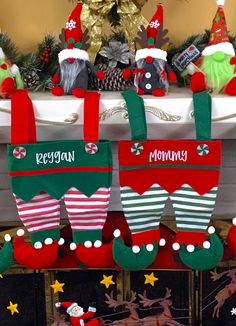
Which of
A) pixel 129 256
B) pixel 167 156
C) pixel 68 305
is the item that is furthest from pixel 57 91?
pixel 68 305

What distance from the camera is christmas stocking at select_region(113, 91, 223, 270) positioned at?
894 millimetres

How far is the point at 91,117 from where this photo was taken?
0.88m

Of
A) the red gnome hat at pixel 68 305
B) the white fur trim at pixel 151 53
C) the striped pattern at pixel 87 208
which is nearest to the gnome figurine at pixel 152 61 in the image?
the white fur trim at pixel 151 53

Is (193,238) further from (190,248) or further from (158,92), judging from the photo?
(158,92)

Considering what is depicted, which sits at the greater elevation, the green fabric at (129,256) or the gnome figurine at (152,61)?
the gnome figurine at (152,61)

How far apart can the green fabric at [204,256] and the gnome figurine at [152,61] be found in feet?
1.04

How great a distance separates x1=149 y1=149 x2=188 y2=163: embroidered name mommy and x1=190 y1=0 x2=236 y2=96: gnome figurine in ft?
0.44

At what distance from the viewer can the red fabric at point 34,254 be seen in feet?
3.07

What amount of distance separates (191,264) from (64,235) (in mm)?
317

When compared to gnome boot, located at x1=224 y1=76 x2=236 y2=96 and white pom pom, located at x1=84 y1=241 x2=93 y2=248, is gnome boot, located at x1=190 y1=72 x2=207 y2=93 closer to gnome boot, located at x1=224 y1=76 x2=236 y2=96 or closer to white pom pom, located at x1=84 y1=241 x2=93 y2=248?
gnome boot, located at x1=224 y1=76 x2=236 y2=96

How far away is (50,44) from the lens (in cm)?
Result: 106

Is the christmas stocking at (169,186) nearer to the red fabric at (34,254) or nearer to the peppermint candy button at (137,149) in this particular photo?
the peppermint candy button at (137,149)

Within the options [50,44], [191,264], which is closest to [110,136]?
[50,44]

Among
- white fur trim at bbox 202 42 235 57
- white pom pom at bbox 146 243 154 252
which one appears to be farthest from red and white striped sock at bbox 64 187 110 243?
white fur trim at bbox 202 42 235 57
